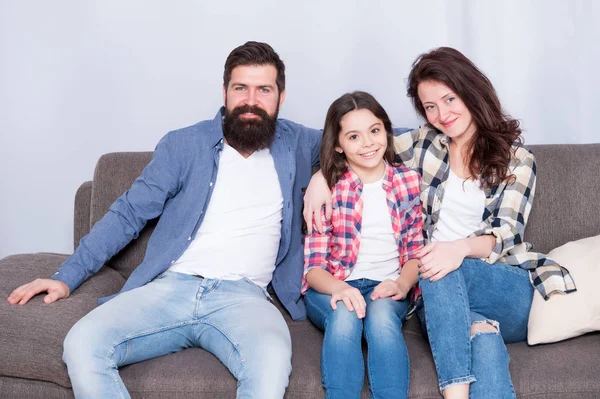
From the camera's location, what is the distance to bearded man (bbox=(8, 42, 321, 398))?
214 cm

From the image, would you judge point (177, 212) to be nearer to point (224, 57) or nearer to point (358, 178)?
point (358, 178)

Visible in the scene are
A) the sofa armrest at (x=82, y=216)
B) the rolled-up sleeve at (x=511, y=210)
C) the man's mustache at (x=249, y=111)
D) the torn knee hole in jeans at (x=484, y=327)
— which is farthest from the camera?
the sofa armrest at (x=82, y=216)

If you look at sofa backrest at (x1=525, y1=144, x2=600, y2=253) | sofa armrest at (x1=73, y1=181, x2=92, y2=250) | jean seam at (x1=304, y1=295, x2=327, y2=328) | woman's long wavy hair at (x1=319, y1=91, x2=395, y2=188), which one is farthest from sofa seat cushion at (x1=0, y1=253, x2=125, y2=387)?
sofa backrest at (x1=525, y1=144, x2=600, y2=253)

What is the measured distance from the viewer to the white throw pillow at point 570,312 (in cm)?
211

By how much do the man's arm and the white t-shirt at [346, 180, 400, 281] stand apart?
0.66 m

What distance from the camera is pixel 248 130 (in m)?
2.43

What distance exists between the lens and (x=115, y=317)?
2066mm

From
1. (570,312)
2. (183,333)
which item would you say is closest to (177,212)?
(183,333)

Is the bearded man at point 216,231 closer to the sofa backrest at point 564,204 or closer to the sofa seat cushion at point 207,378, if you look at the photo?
the sofa seat cushion at point 207,378

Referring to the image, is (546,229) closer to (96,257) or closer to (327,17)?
(327,17)

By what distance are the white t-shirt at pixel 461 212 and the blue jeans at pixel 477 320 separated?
0.57 ft

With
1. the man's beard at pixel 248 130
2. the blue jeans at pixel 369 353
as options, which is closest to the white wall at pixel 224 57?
the man's beard at pixel 248 130

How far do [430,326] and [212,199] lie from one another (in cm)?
87

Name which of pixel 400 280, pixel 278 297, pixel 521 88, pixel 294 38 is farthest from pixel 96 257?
pixel 521 88
